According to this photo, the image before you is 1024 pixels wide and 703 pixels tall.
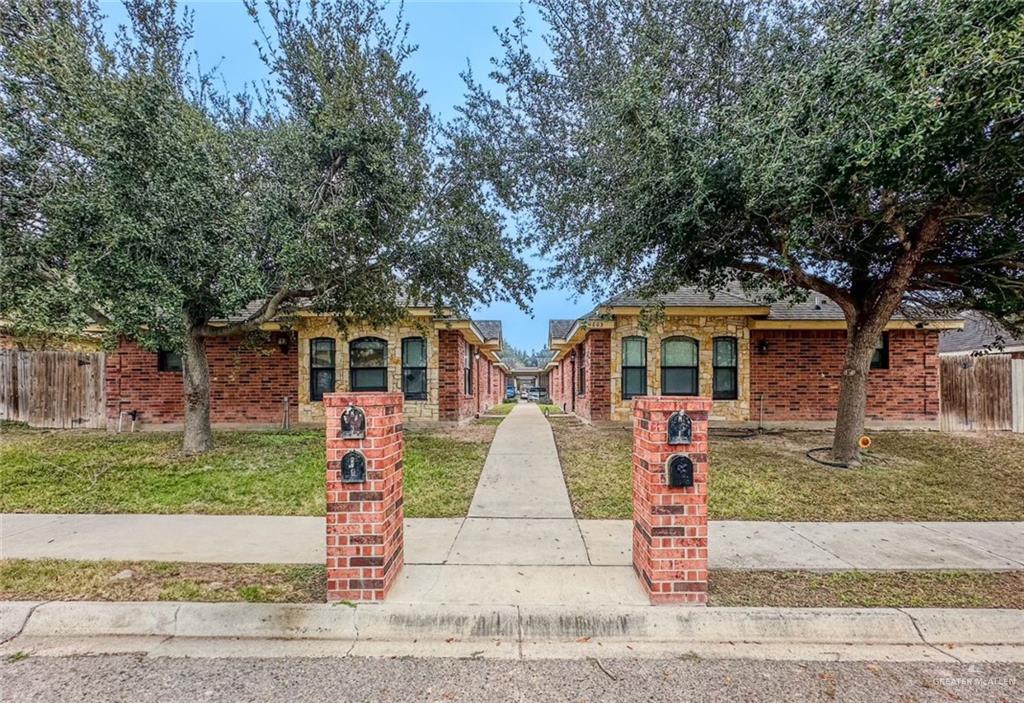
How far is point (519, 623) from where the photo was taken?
11.0ft

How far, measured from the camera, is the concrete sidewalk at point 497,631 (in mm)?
3162

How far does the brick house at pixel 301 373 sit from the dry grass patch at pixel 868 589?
367 inches

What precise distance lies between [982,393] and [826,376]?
353 centimetres

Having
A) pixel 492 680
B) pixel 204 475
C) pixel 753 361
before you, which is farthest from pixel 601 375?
pixel 492 680

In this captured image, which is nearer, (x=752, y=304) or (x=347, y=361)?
(x=752, y=304)

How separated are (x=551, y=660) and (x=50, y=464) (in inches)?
354

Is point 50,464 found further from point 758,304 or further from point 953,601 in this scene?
point 758,304

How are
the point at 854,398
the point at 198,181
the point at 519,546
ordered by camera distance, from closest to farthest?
the point at 519,546, the point at 198,181, the point at 854,398

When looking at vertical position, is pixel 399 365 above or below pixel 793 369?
above

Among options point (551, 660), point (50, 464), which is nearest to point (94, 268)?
point (50, 464)

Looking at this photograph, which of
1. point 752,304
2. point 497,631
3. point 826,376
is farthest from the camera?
point 826,376

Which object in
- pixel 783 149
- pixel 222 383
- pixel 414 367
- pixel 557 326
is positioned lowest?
pixel 222 383

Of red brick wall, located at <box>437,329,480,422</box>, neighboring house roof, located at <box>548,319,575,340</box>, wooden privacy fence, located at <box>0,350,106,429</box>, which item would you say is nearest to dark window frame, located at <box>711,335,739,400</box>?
red brick wall, located at <box>437,329,480,422</box>

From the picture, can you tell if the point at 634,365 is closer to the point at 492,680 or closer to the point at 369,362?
the point at 369,362
